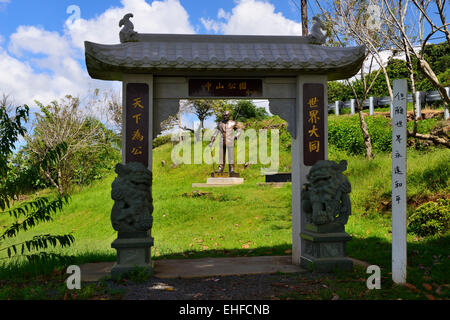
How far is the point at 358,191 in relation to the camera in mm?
10602

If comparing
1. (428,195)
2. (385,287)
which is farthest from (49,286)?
(428,195)

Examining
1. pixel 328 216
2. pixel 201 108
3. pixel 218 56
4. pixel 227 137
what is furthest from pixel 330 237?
pixel 201 108

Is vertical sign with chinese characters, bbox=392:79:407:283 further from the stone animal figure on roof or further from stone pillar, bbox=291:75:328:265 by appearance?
the stone animal figure on roof

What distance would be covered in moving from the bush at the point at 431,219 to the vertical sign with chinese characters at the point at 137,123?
5.44 meters

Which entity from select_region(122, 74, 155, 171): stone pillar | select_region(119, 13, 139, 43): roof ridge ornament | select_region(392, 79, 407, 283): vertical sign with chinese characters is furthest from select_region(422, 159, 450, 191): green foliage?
select_region(119, 13, 139, 43): roof ridge ornament

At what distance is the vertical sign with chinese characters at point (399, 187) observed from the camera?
174 inches

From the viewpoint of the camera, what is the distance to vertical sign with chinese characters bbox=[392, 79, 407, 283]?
4.41 metres

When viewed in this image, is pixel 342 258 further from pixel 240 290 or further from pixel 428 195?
pixel 428 195

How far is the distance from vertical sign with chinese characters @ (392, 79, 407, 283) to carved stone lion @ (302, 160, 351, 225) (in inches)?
31.9

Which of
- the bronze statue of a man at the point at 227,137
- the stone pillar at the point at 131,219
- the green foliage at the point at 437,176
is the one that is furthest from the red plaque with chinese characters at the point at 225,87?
the bronze statue of a man at the point at 227,137

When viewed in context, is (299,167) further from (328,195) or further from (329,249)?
(329,249)

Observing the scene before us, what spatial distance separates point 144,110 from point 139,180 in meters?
1.08

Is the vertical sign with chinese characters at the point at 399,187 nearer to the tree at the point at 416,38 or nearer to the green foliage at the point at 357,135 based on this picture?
the tree at the point at 416,38

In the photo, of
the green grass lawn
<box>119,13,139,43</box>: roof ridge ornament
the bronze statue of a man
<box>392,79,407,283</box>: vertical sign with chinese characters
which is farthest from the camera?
the bronze statue of a man
